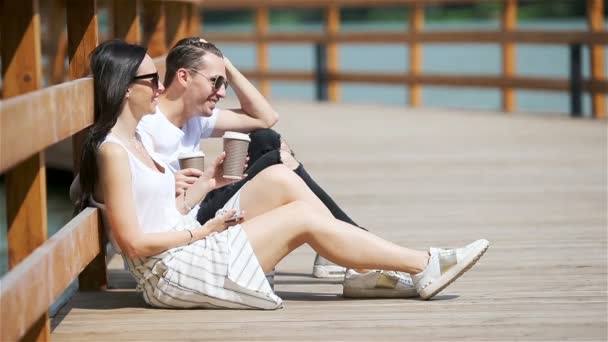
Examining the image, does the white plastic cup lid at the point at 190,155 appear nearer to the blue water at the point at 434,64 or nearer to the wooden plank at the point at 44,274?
the wooden plank at the point at 44,274

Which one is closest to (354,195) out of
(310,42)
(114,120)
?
(114,120)

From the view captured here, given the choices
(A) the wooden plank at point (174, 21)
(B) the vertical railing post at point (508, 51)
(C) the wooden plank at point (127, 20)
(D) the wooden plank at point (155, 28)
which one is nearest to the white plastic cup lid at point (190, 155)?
(C) the wooden plank at point (127, 20)

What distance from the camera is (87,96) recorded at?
3.31 m

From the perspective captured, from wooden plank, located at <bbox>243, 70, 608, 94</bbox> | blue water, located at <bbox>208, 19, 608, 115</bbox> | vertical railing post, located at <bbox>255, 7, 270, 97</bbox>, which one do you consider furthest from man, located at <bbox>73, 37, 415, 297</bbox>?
blue water, located at <bbox>208, 19, 608, 115</bbox>

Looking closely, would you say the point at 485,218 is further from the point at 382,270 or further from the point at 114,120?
the point at 114,120

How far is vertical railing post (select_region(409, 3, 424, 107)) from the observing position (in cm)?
1227

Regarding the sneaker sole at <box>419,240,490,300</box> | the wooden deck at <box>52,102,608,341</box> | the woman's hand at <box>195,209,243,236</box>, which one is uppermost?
the woman's hand at <box>195,209,243,236</box>

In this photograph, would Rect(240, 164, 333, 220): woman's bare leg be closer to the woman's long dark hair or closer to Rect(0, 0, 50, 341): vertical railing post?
the woman's long dark hair

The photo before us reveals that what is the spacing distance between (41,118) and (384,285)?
1.32m

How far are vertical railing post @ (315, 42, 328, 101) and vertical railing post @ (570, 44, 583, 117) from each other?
11.6 ft

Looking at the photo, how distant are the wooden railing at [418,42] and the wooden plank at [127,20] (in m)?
6.31

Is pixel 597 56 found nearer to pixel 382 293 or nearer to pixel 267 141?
pixel 267 141

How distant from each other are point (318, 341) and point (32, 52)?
101 cm

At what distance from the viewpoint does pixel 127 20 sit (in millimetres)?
4531
